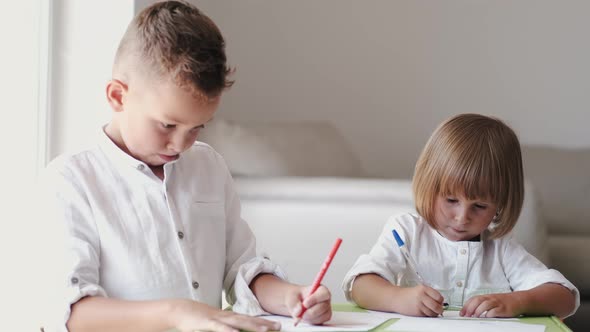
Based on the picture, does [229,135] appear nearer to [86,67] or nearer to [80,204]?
[86,67]

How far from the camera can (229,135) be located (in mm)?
2811

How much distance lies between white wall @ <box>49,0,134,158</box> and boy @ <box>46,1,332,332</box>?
0.90m

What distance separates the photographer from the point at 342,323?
1.32 meters

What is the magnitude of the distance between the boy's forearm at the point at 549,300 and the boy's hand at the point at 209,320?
0.54m

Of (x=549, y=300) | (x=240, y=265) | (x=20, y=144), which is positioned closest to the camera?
(x=240, y=265)

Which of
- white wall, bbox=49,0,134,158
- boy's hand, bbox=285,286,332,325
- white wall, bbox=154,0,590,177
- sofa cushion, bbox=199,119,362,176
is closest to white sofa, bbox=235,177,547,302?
sofa cushion, bbox=199,119,362,176

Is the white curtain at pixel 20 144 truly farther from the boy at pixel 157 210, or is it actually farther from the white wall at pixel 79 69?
the boy at pixel 157 210

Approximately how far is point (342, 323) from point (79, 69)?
1277 millimetres

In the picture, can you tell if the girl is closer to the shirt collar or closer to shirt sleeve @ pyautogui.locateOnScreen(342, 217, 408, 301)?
shirt sleeve @ pyautogui.locateOnScreen(342, 217, 408, 301)

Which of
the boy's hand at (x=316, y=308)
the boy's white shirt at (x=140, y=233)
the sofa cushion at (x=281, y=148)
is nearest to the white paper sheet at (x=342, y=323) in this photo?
the boy's hand at (x=316, y=308)

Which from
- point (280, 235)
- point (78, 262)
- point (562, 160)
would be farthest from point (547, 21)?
point (78, 262)

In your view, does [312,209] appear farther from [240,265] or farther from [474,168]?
[240,265]

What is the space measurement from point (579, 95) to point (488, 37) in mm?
445

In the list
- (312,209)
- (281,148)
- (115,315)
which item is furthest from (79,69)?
(115,315)
